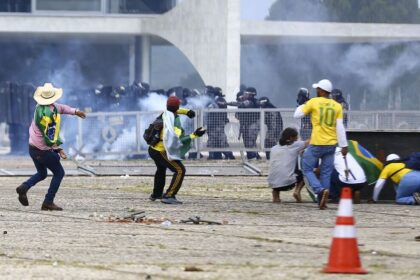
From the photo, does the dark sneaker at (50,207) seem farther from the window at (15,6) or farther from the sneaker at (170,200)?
the window at (15,6)

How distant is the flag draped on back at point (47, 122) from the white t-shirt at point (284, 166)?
10.6 ft

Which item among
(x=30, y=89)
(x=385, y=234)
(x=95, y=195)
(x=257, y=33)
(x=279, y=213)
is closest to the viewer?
(x=385, y=234)

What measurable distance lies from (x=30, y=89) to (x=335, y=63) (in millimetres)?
12596

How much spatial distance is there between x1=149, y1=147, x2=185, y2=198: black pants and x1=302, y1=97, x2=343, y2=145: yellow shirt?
1882 mm

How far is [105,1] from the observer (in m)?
47.9

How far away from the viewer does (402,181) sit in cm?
1784

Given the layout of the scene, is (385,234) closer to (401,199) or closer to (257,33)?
(401,199)

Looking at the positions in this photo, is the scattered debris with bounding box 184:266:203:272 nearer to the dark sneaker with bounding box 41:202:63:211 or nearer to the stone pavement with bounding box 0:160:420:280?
the stone pavement with bounding box 0:160:420:280

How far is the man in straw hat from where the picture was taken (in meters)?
16.5

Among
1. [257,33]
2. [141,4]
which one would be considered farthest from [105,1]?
[257,33]

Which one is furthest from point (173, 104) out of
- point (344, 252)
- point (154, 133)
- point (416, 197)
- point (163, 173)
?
point (344, 252)

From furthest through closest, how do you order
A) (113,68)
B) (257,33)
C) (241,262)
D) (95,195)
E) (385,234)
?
(113,68) → (257,33) → (95,195) → (385,234) → (241,262)

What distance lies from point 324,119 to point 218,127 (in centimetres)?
1240

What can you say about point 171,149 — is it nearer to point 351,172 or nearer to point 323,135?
point 323,135
